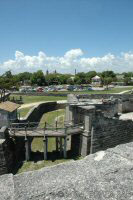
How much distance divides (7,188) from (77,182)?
2.67 ft

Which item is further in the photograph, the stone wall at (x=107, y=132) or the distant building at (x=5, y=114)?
the distant building at (x=5, y=114)

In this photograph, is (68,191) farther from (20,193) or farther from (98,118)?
(98,118)

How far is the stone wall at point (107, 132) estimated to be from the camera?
46.5 ft

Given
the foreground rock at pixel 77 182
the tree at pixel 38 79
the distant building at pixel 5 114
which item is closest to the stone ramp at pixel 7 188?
the foreground rock at pixel 77 182

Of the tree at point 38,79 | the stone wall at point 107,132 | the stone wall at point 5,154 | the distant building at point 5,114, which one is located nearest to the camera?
the stone wall at point 5,154

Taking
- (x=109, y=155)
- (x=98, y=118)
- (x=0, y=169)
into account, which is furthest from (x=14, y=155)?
(x=109, y=155)

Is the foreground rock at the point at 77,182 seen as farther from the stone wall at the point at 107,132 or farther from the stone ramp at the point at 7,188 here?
the stone wall at the point at 107,132

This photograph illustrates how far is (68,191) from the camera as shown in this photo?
2090 mm

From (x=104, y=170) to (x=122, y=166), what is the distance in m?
0.28

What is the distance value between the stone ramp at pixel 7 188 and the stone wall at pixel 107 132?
1215 cm

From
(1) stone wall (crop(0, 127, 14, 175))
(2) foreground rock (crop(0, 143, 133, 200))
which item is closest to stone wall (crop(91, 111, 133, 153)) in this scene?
(1) stone wall (crop(0, 127, 14, 175))

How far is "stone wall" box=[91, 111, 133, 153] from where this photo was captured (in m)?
14.2

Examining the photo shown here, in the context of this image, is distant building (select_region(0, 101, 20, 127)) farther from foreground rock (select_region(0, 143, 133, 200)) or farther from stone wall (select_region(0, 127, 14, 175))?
foreground rock (select_region(0, 143, 133, 200))

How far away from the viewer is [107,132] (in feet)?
47.8
